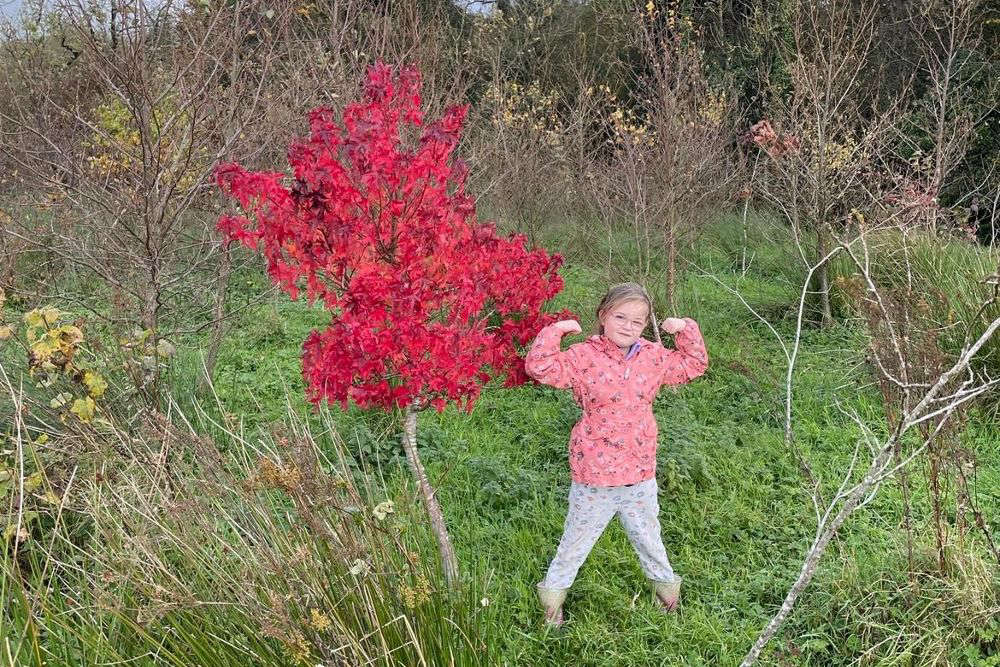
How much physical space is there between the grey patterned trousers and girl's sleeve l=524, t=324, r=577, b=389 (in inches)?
16.6

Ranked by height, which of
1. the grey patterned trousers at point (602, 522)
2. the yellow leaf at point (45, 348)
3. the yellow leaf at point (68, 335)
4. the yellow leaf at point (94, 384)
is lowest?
the grey patterned trousers at point (602, 522)

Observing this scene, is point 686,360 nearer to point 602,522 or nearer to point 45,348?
point 602,522

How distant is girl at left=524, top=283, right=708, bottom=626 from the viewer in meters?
2.67

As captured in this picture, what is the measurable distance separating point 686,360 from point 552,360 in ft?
1.69

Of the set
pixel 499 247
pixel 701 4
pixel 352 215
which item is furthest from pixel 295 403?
pixel 701 4

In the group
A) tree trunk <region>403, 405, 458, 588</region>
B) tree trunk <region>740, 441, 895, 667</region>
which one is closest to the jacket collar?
tree trunk <region>403, 405, 458, 588</region>

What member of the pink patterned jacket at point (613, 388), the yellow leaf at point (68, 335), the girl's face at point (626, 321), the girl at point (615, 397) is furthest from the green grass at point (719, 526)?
the girl's face at point (626, 321)

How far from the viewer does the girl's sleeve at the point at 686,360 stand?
2.73m

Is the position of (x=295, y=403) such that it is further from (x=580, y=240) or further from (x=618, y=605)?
(x=580, y=240)

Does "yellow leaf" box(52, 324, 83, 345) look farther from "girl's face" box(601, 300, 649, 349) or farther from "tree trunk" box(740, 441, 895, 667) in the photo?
"tree trunk" box(740, 441, 895, 667)

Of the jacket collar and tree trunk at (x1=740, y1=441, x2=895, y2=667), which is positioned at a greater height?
the jacket collar

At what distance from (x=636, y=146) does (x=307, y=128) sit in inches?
110

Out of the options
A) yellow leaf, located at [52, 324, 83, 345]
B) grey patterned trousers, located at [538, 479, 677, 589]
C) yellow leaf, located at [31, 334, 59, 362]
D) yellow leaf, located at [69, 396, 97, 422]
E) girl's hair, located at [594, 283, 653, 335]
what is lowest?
grey patterned trousers, located at [538, 479, 677, 589]

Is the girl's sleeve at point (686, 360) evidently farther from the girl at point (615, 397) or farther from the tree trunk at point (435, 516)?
the tree trunk at point (435, 516)
